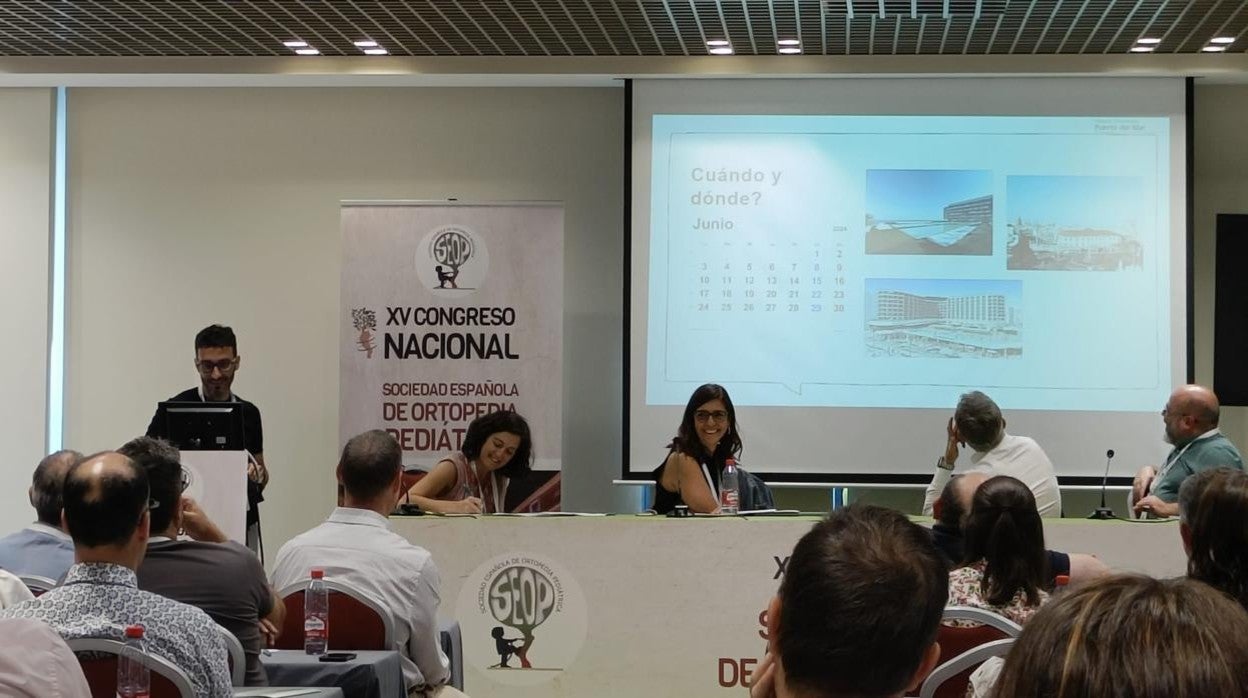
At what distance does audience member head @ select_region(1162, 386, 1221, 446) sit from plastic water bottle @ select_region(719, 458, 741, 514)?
1.91 metres

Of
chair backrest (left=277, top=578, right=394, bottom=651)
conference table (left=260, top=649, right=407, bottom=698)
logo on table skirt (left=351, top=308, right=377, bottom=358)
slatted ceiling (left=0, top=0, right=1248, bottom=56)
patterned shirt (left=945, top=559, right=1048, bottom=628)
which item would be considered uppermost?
slatted ceiling (left=0, top=0, right=1248, bottom=56)

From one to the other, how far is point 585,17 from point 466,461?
89.6 inches

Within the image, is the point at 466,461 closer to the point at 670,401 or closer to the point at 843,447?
the point at 670,401

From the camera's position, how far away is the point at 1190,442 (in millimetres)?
6059

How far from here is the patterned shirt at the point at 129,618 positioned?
8.65 ft

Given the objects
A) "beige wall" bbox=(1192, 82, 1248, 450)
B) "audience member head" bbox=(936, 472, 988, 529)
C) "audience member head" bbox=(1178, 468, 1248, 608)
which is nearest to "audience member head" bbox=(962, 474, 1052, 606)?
"audience member head" bbox=(936, 472, 988, 529)

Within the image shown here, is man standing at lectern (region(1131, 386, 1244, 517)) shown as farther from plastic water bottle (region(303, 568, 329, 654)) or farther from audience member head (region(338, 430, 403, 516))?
plastic water bottle (region(303, 568, 329, 654))

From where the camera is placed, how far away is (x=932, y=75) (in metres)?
7.45


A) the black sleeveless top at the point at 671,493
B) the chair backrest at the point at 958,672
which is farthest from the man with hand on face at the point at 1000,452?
the chair backrest at the point at 958,672

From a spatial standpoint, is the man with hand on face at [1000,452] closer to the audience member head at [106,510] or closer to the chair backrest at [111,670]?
the audience member head at [106,510]

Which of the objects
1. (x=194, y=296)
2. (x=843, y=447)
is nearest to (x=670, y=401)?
(x=843, y=447)

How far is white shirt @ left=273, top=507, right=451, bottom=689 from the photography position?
12.4 ft

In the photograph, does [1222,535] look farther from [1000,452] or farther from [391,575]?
[1000,452]

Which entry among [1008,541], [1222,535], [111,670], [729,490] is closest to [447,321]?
[729,490]
